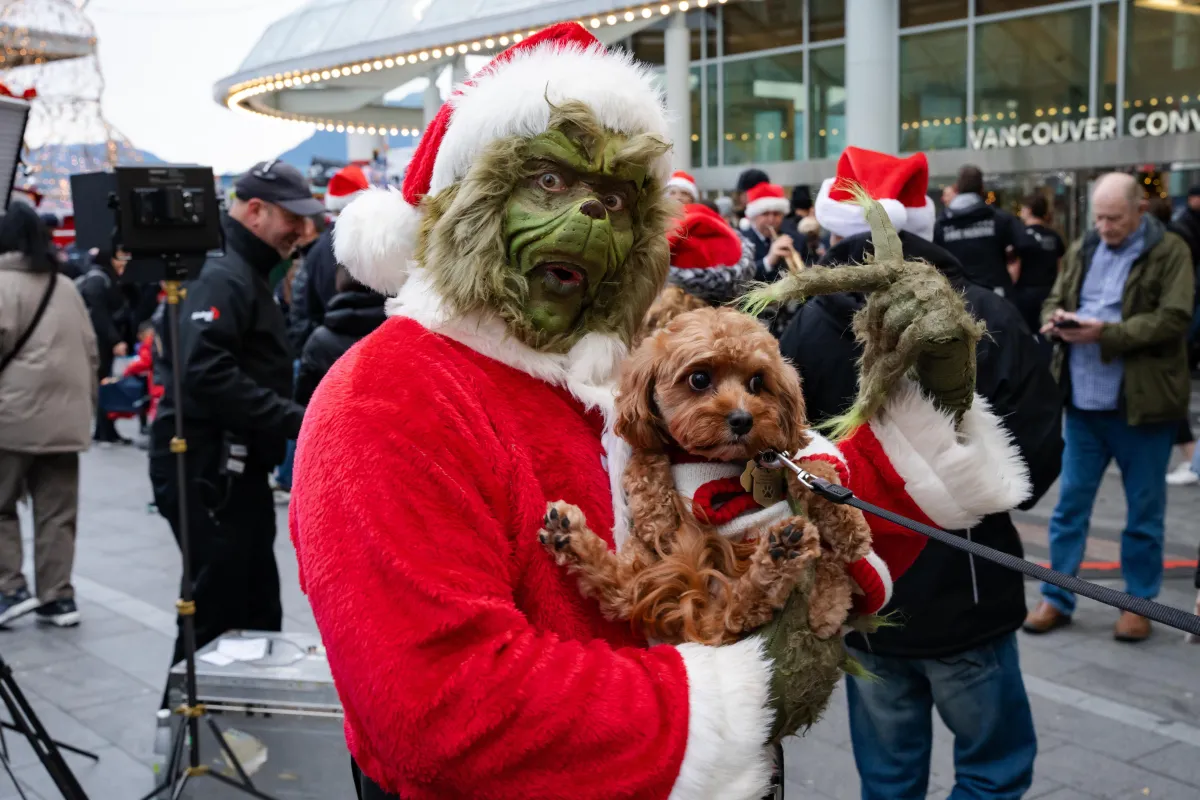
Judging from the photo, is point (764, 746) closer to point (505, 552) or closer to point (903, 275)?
point (505, 552)

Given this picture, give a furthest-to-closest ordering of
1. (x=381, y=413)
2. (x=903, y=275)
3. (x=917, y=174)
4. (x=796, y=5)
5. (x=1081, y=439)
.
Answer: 1. (x=796, y=5)
2. (x=1081, y=439)
3. (x=917, y=174)
4. (x=903, y=275)
5. (x=381, y=413)

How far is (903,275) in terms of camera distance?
5.63ft

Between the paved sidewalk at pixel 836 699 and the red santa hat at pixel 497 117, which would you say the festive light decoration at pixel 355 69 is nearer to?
the paved sidewalk at pixel 836 699

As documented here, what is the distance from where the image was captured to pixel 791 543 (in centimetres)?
164

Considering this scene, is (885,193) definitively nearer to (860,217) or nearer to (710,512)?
(860,217)

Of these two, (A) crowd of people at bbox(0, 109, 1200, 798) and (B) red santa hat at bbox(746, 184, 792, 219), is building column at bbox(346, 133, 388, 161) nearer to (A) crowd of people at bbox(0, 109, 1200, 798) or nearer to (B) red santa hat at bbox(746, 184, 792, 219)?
(B) red santa hat at bbox(746, 184, 792, 219)

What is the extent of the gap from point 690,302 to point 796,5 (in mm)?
13919

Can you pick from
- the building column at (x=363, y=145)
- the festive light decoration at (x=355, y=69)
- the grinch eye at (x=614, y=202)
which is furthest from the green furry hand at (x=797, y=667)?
the building column at (x=363, y=145)

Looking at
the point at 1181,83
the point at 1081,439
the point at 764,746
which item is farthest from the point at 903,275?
the point at 1181,83

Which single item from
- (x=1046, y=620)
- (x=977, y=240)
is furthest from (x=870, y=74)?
(x=1046, y=620)

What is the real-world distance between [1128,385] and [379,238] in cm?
458

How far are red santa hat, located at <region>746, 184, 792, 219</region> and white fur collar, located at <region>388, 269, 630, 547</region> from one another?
24.3 ft

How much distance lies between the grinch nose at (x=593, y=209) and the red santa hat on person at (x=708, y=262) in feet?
6.49

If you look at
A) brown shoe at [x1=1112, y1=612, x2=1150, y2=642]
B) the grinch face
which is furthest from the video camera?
brown shoe at [x1=1112, y1=612, x2=1150, y2=642]
